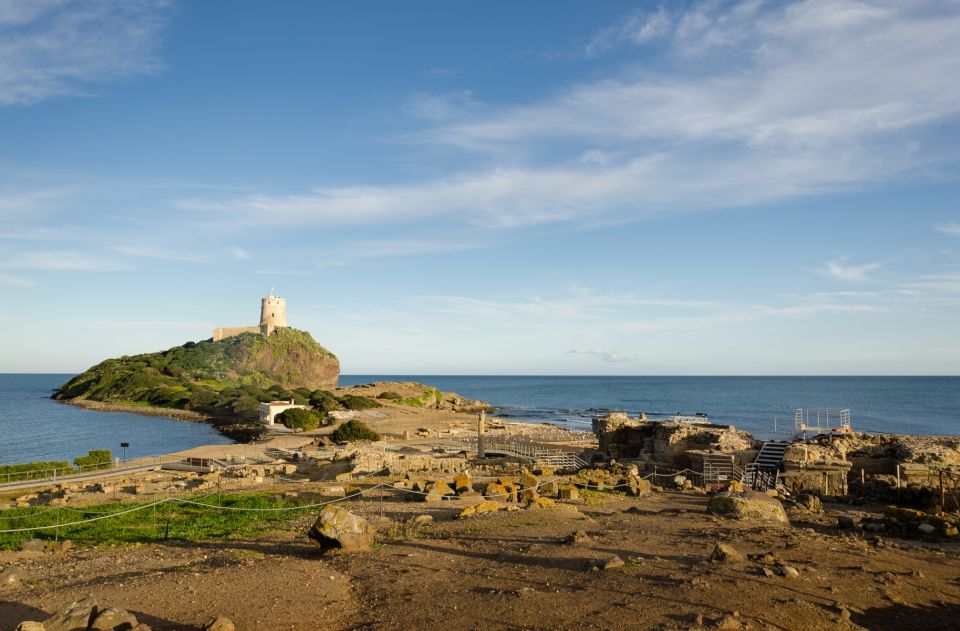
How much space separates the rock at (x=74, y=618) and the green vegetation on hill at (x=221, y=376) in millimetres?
72450

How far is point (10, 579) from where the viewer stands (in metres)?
11.3

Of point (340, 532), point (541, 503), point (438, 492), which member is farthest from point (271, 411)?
point (340, 532)

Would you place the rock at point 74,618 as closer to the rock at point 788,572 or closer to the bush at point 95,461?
the rock at point 788,572

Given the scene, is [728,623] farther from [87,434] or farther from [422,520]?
[87,434]

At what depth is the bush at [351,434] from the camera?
4922 centimetres

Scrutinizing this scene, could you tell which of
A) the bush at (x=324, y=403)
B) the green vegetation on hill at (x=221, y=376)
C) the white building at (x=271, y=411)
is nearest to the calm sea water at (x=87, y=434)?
the white building at (x=271, y=411)

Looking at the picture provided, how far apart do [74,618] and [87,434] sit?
64.8 m

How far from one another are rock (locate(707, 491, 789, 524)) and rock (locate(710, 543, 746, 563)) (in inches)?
216

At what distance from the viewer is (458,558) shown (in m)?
12.7

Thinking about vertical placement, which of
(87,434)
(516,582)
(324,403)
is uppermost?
(516,582)

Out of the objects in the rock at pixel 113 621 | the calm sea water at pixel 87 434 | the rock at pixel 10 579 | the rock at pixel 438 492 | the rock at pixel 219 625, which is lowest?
the calm sea water at pixel 87 434

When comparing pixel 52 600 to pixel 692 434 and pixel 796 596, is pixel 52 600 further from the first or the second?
pixel 692 434

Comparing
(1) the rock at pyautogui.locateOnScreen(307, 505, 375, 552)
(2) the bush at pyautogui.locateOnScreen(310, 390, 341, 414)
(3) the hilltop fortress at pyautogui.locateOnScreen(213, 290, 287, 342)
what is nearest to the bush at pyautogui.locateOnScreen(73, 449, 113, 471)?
(1) the rock at pyautogui.locateOnScreen(307, 505, 375, 552)

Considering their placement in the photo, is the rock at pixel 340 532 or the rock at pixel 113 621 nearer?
the rock at pixel 113 621
